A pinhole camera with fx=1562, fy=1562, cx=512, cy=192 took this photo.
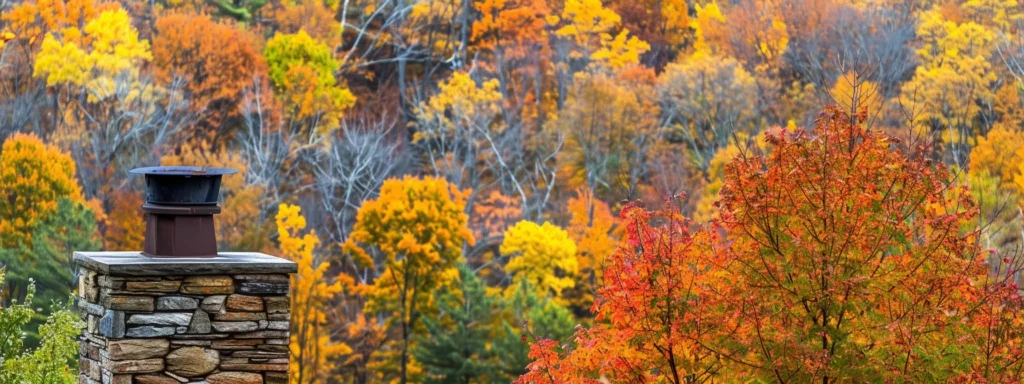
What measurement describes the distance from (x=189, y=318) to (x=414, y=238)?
108ft

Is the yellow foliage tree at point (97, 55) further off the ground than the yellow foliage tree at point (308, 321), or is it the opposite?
the yellow foliage tree at point (97, 55)

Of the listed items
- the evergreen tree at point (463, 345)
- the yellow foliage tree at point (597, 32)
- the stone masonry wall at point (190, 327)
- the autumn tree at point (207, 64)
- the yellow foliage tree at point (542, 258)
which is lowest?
the evergreen tree at point (463, 345)

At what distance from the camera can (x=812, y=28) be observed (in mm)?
62875

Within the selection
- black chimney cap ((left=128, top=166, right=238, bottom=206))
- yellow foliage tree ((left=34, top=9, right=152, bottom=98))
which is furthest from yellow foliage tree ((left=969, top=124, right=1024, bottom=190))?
black chimney cap ((left=128, top=166, right=238, bottom=206))

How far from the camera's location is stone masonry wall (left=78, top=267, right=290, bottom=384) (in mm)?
10133

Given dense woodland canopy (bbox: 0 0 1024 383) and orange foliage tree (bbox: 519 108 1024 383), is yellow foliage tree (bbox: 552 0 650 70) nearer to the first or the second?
dense woodland canopy (bbox: 0 0 1024 383)

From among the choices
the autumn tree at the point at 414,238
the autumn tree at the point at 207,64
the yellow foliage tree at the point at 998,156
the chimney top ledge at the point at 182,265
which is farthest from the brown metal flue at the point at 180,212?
the autumn tree at the point at 207,64

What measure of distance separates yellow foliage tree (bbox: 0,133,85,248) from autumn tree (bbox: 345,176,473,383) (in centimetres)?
885

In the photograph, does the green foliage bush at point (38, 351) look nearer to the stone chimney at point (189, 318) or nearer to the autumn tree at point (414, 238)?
the stone chimney at point (189, 318)

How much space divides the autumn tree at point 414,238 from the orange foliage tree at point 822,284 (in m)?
33.2

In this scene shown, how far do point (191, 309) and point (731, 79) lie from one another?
5030 centimetres

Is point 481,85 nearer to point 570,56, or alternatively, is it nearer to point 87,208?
point 570,56

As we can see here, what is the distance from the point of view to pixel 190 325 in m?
10.2

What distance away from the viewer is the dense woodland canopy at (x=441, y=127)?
140 feet
